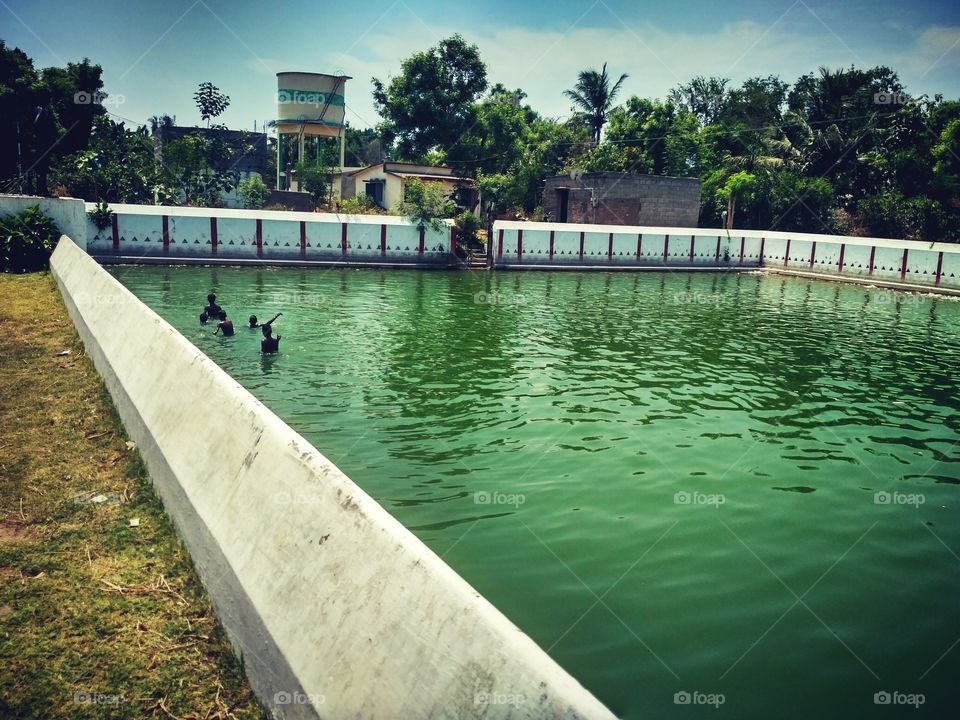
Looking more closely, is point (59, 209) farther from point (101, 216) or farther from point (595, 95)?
point (595, 95)

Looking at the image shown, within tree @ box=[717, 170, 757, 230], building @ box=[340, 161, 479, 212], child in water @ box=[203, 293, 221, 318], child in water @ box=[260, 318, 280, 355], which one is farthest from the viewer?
tree @ box=[717, 170, 757, 230]

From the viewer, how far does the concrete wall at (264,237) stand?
111ft

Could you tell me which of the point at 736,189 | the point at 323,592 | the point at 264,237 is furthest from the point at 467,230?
the point at 323,592

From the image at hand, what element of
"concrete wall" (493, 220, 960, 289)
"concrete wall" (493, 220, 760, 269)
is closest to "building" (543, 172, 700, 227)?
"concrete wall" (493, 220, 760, 269)

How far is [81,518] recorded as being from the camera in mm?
6500

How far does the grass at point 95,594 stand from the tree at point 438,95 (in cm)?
5096

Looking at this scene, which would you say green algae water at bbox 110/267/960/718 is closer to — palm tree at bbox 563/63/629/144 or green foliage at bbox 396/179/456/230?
green foliage at bbox 396/179/456/230

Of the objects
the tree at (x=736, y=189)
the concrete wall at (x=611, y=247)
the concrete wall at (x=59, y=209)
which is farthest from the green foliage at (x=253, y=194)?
the tree at (x=736, y=189)

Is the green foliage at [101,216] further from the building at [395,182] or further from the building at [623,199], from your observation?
the building at [623,199]

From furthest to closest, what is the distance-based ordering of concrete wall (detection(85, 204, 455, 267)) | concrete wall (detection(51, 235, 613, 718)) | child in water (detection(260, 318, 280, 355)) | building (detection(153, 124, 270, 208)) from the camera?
building (detection(153, 124, 270, 208)) < concrete wall (detection(85, 204, 455, 267)) < child in water (detection(260, 318, 280, 355)) < concrete wall (detection(51, 235, 613, 718))

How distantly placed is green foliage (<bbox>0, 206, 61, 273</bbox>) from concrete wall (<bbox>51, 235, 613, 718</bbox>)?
21969mm

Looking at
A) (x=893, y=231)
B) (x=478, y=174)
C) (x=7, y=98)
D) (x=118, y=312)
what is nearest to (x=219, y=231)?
(x=7, y=98)

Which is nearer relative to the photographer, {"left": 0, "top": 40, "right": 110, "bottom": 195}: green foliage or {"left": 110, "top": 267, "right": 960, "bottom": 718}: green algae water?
{"left": 110, "top": 267, "right": 960, "bottom": 718}: green algae water

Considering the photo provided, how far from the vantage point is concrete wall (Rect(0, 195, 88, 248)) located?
25.2 metres
